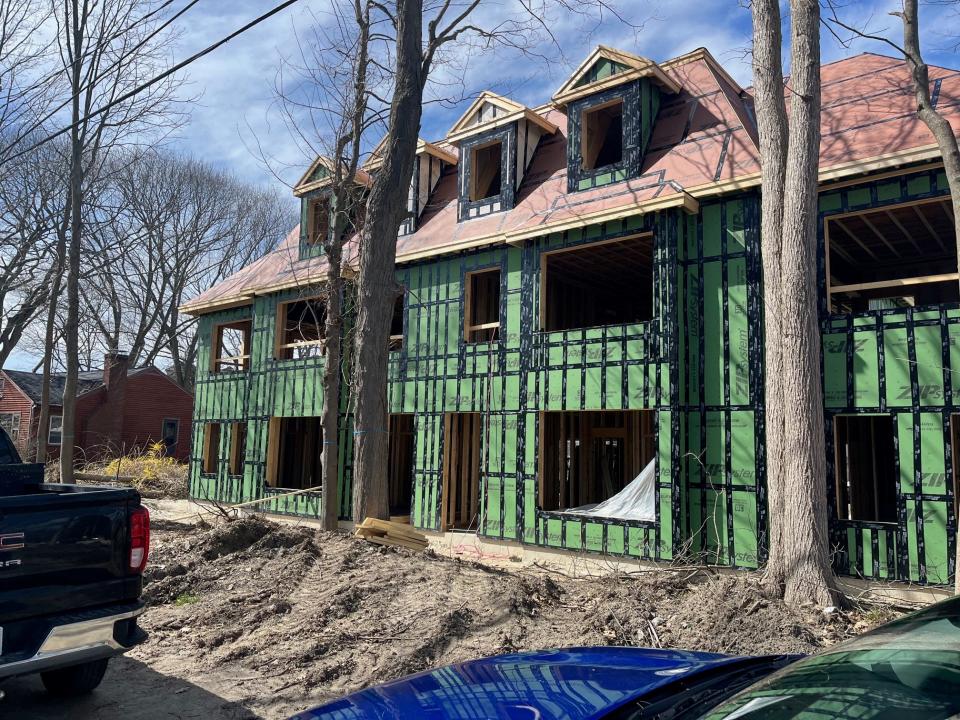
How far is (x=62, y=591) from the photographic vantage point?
176 inches

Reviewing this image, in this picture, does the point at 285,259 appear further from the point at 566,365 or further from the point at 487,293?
the point at 566,365

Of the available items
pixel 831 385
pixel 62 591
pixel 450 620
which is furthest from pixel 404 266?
pixel 62 591

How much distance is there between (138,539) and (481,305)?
34.8 ft

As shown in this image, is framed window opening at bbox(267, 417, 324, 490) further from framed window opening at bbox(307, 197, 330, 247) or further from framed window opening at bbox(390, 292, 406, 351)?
framed window opening at bbox(307, 197, 330, 247)

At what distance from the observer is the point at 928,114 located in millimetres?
8352

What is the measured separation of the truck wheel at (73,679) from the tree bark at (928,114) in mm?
8241

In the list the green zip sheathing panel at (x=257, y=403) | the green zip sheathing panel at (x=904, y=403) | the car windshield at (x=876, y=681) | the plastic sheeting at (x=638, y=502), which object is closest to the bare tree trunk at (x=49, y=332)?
the green zip sheathing panel at (x=257, y=403)

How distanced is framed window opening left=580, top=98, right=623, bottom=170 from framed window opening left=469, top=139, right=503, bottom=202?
2.14 m

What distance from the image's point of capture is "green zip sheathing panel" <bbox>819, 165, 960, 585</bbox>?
915 cm

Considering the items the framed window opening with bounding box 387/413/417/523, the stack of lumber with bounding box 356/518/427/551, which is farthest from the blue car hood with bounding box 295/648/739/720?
the framed window opening with bounding box 387/413/417/523

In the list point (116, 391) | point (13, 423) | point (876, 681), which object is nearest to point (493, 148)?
point (876, 681)

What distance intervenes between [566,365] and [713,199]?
362cm

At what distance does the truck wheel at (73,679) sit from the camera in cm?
533

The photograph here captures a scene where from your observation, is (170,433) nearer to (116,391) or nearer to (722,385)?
(116,391)
